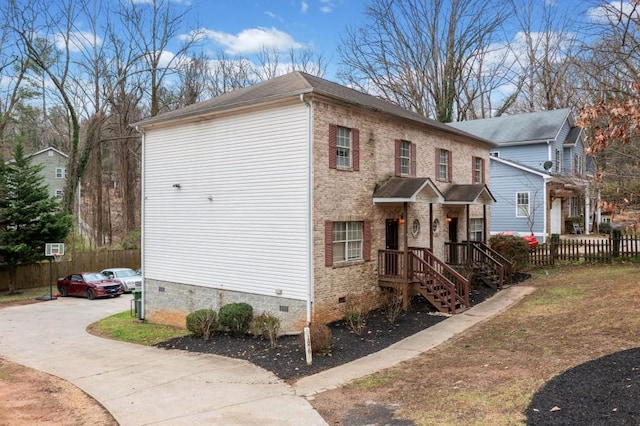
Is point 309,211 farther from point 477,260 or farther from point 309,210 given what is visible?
point 477,260

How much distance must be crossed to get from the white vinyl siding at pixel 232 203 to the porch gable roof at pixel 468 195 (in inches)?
281

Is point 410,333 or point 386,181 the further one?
point 386,181

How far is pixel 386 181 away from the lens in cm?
1606

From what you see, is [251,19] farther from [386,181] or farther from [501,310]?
[501,310]

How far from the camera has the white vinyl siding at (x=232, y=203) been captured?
13.6 metres

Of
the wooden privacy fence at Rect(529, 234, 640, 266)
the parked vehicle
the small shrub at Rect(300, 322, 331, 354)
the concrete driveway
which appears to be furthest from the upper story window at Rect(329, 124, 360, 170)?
the parked vehicle

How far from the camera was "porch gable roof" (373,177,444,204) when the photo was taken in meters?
14.9

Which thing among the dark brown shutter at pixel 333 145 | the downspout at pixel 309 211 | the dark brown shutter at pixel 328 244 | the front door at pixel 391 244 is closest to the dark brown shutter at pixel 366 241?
the front door at pixel 391 244

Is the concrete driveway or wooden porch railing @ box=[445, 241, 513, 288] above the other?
wooden porch railing @ box=[445, 241, 513, 288]

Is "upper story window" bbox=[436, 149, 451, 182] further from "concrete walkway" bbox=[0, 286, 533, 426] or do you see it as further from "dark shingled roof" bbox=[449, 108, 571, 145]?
"dark shingled roof" bbox=[449, 108, 571, 145]

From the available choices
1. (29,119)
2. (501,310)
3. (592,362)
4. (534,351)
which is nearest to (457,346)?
(534,351)

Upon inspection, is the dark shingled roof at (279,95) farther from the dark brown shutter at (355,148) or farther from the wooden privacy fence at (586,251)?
the wooden privacy fence at (586,251)

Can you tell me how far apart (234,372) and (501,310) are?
8.57 m

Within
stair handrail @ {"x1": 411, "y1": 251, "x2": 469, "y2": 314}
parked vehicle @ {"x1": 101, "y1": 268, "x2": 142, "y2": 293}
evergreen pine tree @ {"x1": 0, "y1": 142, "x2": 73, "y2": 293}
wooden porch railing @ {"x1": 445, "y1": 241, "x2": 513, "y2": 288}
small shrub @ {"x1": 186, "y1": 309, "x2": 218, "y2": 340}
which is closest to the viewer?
small shrub @ {"x1": 186, "y1": 309, "x2": 218, "y2": 340}
